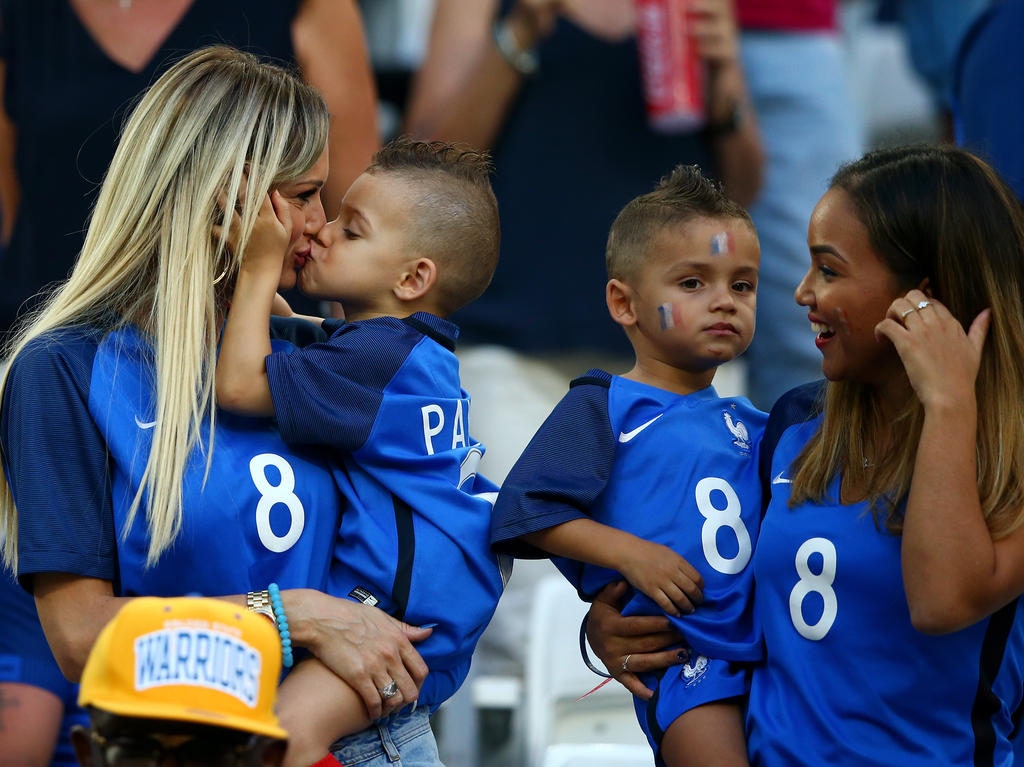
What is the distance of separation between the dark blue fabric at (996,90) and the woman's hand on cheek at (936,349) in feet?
3.24

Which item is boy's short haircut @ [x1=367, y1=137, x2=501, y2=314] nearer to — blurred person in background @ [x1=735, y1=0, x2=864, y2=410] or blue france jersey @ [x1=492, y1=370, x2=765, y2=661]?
blue france jersey @ [x1=492, y1=370, x2=765, y2=661]

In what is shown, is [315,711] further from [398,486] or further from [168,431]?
[168,431]

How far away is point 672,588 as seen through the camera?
7.63ft

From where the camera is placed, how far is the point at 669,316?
8.46 feet

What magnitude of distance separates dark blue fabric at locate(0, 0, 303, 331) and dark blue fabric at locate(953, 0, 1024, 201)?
191 cm

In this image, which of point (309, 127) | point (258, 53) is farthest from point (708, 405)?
point (258, 53)

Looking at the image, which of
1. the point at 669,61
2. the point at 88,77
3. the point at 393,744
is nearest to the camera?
the point at 393,744

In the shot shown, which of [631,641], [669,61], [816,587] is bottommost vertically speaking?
[631,641]

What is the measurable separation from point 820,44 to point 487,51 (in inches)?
53.6

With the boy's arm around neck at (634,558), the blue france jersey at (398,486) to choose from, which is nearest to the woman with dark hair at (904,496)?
the boy's arm around neck at (634,558)

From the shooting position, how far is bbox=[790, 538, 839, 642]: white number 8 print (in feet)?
7.12

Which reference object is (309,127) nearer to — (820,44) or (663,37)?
(663,37)

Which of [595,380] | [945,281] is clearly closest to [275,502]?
[595,380]

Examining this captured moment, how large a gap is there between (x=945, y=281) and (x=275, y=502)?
124 centimetres
